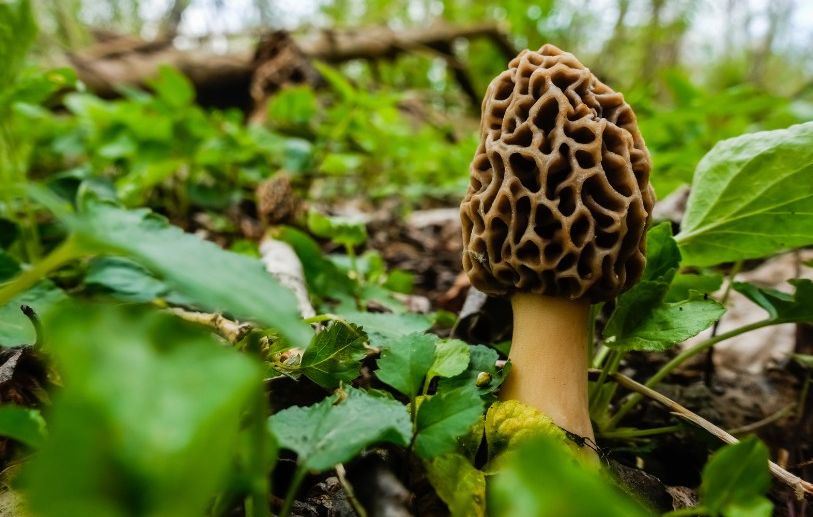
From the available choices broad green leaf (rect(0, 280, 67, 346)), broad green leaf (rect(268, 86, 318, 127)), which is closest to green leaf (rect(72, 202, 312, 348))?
broad green leaf (rect(0, 280, 67, 346))

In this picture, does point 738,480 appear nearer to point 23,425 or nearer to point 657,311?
point 657,311

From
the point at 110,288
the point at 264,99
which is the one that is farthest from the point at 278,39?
the point at 110,288

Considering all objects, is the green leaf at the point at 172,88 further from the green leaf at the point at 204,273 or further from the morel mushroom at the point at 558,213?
the green leaf at the point at 204,273

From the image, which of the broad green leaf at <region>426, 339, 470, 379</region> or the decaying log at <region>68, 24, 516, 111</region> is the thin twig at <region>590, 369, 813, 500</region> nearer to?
the broad green leaf at <region>426, 339, 470, 379</region>

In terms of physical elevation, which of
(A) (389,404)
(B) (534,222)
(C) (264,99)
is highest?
(B) (534,222)

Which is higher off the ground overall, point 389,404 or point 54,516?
point 54,516

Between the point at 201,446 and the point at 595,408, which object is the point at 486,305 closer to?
the point at 595,408
